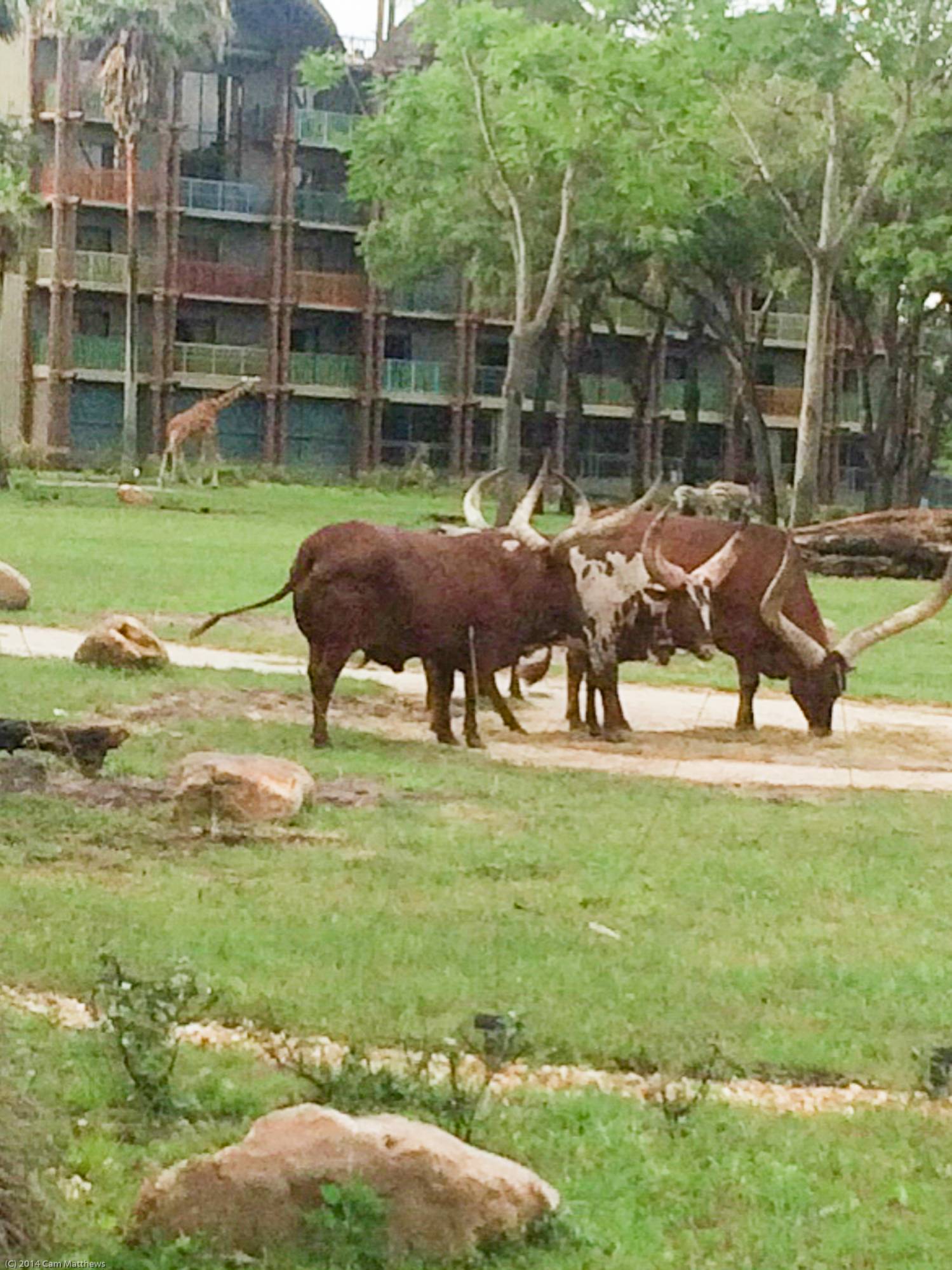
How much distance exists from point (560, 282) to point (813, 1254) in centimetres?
3546

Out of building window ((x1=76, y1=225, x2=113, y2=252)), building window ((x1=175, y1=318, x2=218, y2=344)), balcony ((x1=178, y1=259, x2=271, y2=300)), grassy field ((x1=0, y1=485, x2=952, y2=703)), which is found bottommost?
grassy field ((x1=0, y1=485, x2=952, y2=703))

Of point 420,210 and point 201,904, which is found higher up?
point 420,210

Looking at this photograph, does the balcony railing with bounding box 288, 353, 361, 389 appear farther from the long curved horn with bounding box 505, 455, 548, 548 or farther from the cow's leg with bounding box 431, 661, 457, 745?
the cow's leg with bounding box 431, 661, 457, 745

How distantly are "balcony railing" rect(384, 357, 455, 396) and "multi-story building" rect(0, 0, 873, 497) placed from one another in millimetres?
44

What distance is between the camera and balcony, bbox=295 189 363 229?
61188 mm

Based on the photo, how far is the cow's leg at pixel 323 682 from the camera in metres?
14.1

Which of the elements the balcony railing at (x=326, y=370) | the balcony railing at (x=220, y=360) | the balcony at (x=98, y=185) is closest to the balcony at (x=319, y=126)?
the balcony at (x=98, y=185)

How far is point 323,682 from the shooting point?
14133 millimetres

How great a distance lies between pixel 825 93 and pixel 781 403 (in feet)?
96.4

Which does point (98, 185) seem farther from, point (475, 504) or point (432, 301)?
point (475, 504)

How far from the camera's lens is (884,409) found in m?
48.8

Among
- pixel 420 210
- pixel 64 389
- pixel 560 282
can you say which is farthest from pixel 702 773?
pixel 64 389

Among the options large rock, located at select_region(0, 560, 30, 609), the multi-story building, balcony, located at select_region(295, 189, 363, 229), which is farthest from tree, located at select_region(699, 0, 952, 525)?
balcony, located at select_region(295, 189, 363, 229)

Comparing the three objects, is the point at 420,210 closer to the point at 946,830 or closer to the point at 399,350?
the point at 399,350
